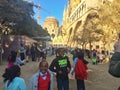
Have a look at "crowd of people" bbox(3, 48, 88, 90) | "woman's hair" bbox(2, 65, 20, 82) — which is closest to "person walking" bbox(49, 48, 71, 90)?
"crowd of people" bbox(3, 48, 88, 90)

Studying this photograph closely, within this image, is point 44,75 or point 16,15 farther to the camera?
point 16,15

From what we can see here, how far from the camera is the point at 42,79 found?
5.70 metres

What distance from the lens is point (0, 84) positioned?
11.4m

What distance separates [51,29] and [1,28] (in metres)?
130

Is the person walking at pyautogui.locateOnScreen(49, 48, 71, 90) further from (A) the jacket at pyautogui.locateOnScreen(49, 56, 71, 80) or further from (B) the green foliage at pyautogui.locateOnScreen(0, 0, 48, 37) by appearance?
(B) the green foliage at pyautogui.locateOnScreen(0, 0, 48, 37)

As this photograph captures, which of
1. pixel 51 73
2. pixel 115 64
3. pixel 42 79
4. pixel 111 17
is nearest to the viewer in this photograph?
pixel 115 64

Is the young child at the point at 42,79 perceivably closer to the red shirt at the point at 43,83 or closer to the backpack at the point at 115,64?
the red shirt at the point at 43,83

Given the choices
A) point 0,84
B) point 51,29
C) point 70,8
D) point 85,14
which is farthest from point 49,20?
point 0,84

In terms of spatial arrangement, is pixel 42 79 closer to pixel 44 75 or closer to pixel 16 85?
pixel 44 75

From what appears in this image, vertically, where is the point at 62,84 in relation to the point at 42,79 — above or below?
below

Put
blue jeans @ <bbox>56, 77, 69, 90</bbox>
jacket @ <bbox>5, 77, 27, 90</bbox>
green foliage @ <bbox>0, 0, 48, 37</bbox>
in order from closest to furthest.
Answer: jacket @ <bbox>5, 77, 27, 90</bbox>
blue jeans @ <bbox>56, 77, 69, 90</bbox>
green foliage @ <bbox>0, 0, 48, 37</bbox>

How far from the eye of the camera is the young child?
18.6ft

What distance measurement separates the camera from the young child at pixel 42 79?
5.66 meters

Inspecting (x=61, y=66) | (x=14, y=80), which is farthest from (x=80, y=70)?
(x=14, y=80)
